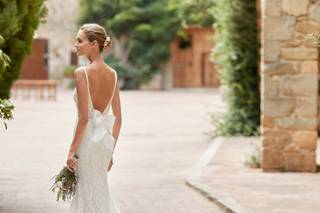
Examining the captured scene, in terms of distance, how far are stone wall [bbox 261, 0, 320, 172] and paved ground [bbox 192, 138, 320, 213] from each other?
29 centimetres

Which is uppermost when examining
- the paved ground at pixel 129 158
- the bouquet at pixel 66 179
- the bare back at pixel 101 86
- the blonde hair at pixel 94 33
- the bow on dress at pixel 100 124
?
the blonde hair at pixel 94 33

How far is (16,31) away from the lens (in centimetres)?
858

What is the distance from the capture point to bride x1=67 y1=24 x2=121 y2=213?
215 inches

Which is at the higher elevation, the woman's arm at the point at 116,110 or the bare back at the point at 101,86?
the bare back at the point at 101,86

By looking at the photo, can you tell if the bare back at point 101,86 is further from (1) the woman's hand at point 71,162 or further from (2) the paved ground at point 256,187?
(2) the paved ground at point 256,187

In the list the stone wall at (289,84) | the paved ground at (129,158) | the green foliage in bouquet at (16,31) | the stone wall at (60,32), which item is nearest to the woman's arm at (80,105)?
the paved ground at (129,158)

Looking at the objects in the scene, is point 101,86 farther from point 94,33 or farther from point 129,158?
point 129,158

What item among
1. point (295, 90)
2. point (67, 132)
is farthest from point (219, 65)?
point (295, 90)

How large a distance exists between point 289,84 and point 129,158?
9.64 feet

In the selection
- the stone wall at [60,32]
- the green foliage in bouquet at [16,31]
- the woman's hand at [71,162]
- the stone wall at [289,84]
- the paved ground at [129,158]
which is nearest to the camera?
the woman's hand at [71,162]

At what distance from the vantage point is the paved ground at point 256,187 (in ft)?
24.8

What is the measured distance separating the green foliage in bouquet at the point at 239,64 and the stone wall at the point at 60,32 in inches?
863

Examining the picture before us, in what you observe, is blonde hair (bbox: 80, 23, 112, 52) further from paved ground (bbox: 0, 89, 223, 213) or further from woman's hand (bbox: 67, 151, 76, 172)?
paved ground (bbox: 0, 89, 223, 213)

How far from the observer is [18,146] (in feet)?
45.1
